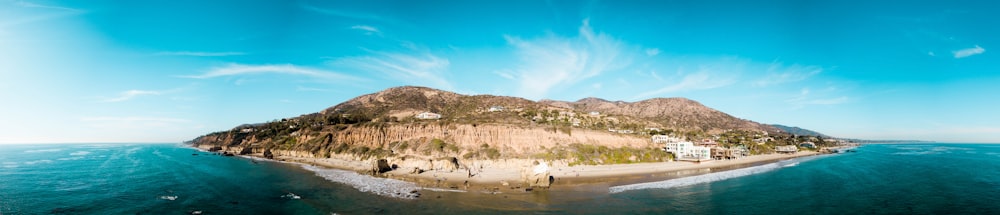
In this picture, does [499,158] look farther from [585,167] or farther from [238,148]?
[238,148]

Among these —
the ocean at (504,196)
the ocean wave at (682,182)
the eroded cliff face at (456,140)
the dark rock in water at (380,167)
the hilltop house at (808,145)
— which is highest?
the eroded cliff face at (456,140)

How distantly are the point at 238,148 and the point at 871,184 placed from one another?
142 meters

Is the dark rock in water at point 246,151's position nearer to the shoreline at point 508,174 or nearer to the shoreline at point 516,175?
the shoreline at point 508,174

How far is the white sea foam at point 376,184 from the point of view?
39.7 metres

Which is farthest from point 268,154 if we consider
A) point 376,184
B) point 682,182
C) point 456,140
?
point 682,182

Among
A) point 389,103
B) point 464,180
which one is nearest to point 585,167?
point 464,180

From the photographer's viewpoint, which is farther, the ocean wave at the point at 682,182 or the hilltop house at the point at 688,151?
the hilltop house at the point at 688,151

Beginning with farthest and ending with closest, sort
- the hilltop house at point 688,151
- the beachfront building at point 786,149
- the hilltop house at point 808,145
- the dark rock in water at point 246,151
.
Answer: the hilltop house at point 808,145 → the beachfront building at point 786,149 → the dark rock in water at point 246,151 → the hilltop house at point 688,151

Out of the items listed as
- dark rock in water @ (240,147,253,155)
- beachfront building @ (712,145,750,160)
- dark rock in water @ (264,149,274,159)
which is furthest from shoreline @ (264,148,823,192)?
dark rock in water @ (240,147,253,155)

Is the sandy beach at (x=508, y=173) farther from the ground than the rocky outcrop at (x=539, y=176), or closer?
closer

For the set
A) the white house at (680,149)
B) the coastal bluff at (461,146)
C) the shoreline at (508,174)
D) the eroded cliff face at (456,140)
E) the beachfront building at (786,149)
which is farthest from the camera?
the beachfront building at (786,149)

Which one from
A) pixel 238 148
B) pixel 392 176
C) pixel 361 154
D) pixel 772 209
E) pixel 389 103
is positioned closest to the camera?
pixel 772 209

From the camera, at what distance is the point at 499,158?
63.3 m

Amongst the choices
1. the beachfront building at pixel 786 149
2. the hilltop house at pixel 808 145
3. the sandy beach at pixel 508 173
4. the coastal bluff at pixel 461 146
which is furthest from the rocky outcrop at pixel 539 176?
the hilltop house at pixel 808 145
